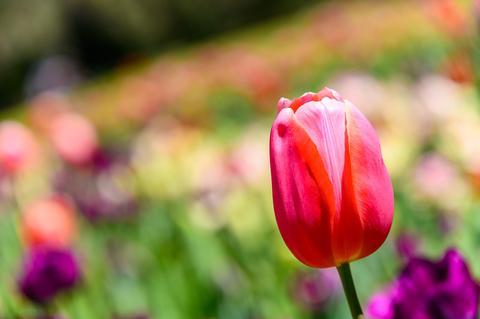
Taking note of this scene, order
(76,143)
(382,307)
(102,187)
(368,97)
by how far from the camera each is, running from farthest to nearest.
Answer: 1. (102,187)
2. (76,143)
3. (368,97)
4. (382,307)

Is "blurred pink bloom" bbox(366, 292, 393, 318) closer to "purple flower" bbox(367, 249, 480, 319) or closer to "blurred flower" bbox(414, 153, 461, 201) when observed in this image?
"purple flower" bbox(367, 249, 480, 319)

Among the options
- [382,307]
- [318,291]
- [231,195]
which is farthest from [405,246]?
[231,195]

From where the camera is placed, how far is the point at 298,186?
2.44 ft

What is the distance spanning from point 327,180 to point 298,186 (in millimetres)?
24

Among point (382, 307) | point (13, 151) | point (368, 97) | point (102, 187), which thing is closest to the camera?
point (382, 307)

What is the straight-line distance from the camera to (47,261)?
1.61 m

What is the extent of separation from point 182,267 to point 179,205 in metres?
0.70

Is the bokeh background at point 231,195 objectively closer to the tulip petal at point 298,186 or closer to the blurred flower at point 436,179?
the blurred flower at point 436,179

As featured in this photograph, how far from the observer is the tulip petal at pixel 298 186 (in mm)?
743

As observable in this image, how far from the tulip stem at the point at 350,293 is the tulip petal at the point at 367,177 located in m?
0.04

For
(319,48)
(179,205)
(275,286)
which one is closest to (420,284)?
(275,286)

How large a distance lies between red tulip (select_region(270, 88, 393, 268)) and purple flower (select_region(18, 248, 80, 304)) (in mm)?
871

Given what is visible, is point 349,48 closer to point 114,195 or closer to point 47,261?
point 114,195

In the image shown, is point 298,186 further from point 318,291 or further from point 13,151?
point 13,151
